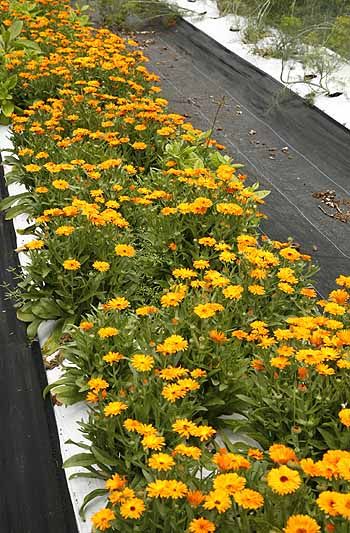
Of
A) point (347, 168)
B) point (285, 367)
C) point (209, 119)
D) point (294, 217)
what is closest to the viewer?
point (285, 367)

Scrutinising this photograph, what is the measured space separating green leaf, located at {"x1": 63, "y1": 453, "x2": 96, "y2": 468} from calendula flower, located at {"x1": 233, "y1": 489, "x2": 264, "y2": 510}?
779 millimetres

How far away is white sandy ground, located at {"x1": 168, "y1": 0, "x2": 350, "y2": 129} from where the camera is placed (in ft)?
19.7

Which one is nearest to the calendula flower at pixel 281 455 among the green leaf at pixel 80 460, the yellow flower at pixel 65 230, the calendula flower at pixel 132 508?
the calendula flower at pixel 132 508

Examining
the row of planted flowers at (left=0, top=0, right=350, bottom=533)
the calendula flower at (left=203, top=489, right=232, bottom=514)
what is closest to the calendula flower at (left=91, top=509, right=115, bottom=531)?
the row of planted flowers at (left=0, top=0, right=350, bottom=533)

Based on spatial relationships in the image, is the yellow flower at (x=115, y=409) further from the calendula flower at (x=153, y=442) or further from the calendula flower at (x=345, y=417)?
the calendula flower at (x=345, y=417)

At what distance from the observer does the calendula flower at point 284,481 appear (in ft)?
4.92

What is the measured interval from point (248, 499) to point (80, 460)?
0.85 meters

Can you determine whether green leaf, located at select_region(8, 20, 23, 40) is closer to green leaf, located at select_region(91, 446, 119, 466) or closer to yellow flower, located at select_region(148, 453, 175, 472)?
green leaf, located at select_region(91, 446, 119, 466)

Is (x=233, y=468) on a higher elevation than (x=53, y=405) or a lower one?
higher

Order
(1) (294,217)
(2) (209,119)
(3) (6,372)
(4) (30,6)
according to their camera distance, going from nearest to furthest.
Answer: (3) (6,372)
(1) (294,217)
(2) (209,119)
(4) (30,6)

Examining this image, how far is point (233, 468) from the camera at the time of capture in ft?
5.44

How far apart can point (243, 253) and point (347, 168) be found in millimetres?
2656

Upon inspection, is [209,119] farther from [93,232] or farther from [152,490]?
[152,490]

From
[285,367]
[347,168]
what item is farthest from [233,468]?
[347,168]
